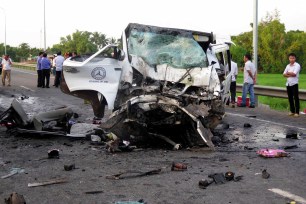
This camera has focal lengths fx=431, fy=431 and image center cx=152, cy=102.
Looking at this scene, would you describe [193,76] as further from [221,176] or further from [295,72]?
[295,72]

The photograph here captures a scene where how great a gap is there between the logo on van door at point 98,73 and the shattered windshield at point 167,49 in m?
0.62

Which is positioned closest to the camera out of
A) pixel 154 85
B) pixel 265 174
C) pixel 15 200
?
pixel 15 200

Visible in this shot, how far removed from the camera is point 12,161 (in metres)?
6.10

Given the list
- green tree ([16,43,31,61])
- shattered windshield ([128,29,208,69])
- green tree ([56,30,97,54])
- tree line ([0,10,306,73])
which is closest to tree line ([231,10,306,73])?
tree line ([0,10,306,73])

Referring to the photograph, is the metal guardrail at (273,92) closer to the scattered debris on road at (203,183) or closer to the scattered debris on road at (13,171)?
the scattered debris on road at (203,183)

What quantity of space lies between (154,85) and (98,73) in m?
1.15

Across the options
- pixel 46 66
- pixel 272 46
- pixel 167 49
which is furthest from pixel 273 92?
pixel 272 46

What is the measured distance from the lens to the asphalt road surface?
4.35 m

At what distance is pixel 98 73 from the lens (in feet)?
25.1

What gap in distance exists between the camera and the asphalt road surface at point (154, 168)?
4348 mm

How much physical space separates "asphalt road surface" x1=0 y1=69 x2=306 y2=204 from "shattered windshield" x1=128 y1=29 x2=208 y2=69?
1.55 metres

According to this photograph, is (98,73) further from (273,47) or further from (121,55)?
(273,47)

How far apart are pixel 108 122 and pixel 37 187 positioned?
2.36 meters

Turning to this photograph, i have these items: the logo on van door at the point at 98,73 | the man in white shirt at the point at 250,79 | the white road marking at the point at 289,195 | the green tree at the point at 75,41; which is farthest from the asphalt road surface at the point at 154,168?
the green tree at the point at 75,41
